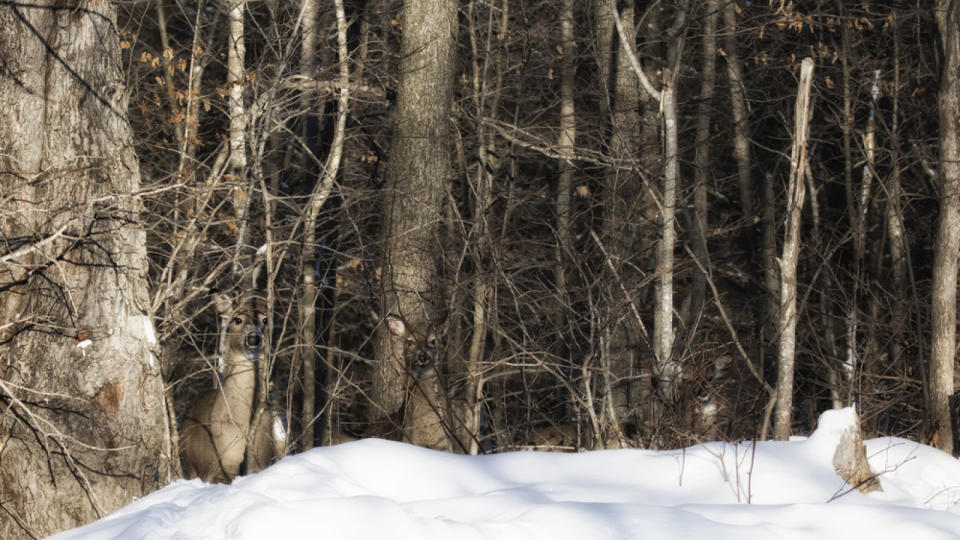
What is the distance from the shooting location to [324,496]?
3.52m

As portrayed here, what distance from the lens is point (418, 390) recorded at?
689 cm

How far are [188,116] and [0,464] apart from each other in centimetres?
Result: 323

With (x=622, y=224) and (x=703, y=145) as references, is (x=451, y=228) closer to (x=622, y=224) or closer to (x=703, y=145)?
(x=622, y=224)

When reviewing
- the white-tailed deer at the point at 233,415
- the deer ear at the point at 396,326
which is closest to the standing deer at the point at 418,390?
the deer ear at the point at 396,326

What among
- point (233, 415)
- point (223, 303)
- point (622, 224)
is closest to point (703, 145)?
point (622, 224)

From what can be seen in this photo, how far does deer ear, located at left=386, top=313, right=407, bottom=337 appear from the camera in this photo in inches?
282

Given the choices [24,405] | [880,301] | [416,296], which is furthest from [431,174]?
[880,301]

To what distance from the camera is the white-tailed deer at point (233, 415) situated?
7348 mm

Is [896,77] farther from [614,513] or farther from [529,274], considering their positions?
[614,513]

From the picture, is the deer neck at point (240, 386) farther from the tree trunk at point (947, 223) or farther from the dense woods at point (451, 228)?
the tree trunk at point (947, 223)

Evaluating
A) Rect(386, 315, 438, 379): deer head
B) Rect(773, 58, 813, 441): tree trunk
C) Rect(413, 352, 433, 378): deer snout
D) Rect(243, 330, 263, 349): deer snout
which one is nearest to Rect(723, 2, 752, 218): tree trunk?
Rect(773, 58, 813, 441): tree trunk

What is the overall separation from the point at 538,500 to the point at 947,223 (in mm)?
8046

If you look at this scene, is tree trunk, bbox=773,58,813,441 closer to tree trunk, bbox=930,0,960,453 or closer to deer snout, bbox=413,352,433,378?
deer snout, bbox=413,352,433,378

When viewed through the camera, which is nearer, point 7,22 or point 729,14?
point 7,22
